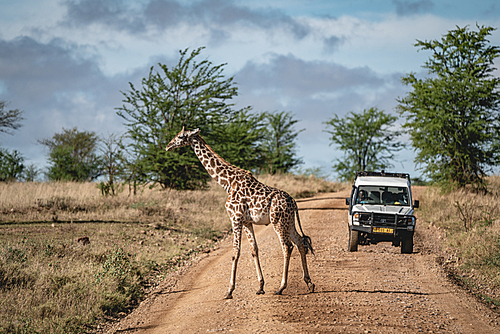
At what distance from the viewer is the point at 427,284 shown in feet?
34.5

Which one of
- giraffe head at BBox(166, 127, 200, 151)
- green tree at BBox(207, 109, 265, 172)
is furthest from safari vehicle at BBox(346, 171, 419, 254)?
green tree at BBox(207, 109, 265, 172)

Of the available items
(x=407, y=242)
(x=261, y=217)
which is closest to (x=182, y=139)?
(x=261, y=217)

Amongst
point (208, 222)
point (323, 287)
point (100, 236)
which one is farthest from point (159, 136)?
point (323, 287)

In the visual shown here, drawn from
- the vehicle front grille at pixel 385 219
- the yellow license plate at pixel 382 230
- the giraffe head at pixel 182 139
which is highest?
the giraffe head at pixel 182 139

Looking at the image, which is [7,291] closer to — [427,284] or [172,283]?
[172,283]

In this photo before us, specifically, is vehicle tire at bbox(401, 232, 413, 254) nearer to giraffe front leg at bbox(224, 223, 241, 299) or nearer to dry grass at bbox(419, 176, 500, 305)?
dry grass at bbox(419, 176, 500, 305)

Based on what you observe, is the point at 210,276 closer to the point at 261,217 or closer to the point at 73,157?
the point at 261,217

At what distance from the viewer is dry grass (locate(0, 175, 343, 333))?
8.82 m

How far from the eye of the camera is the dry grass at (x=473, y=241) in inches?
448

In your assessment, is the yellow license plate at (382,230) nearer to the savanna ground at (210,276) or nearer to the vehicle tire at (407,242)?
the vehicle tire at (407,242)

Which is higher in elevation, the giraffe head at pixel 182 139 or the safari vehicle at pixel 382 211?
the giraffe head at pixel 182 139

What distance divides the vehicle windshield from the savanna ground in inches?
66.1

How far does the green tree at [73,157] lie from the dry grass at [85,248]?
19101 mm

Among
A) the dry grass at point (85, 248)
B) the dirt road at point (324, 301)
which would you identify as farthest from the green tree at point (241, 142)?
the dirt road at point (324, 301)
